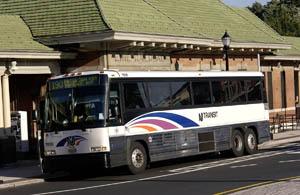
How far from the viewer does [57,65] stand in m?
25.8

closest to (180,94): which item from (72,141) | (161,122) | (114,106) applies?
(161,122)

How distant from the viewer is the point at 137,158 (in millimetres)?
19266

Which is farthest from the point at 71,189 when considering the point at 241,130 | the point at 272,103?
the point at 272,103

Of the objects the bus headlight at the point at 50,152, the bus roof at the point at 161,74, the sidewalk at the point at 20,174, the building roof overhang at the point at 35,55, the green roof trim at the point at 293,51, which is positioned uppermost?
the green roof trim at the point at 293,51

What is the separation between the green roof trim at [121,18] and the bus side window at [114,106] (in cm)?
609

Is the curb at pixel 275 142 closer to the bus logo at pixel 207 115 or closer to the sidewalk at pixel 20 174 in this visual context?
the sidewalk at pixel 20 174

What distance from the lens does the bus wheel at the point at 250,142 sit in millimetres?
24180

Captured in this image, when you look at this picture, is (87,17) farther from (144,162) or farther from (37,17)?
(144,162)

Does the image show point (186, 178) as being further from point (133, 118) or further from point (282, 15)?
point (282, 15)

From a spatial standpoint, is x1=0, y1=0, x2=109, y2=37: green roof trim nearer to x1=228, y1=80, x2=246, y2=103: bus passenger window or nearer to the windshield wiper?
x1=228, y1=80, x2=246, y2=103: bus passenger window

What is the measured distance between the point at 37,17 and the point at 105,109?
1035cm

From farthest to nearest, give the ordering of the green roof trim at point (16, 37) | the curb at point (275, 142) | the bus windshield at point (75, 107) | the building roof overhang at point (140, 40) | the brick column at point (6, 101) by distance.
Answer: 1. the curb at point (275, 142)
2. the building roof overhang at point (140, 40)
3. the green roof trim at point (16, 37)
4. the brick column at point (6, 101)
5. the bus windshield at point (75, 107)

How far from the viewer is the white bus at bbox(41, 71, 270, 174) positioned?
18438 mm

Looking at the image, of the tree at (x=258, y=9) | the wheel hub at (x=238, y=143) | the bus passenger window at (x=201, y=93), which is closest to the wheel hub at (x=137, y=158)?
the bus passenger window at (x=201, y=93)
